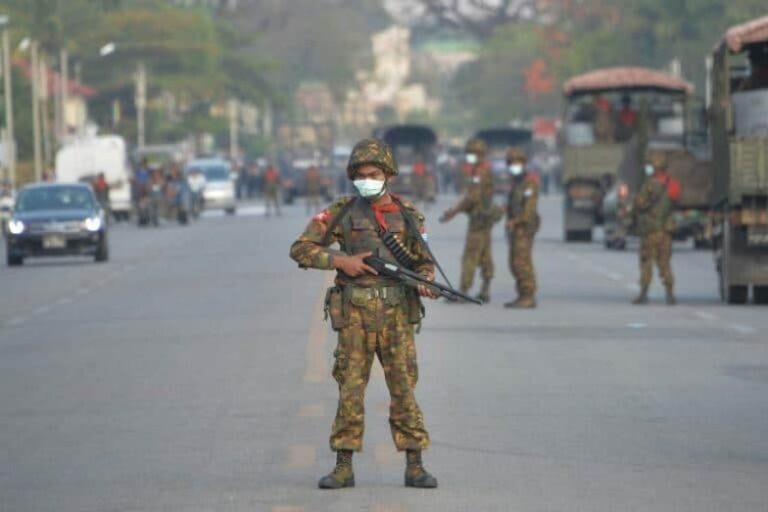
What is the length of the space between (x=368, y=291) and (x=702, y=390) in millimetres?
5834

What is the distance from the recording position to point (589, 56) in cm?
12194

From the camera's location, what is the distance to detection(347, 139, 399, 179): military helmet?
37.9 feet

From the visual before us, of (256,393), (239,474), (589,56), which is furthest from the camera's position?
(589,56)

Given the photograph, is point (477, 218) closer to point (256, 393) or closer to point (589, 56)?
Answer: point (256, 393)

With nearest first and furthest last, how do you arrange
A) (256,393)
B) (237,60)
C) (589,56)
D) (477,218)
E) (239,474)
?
(239,474), (256,393), (477,218), (589,56), (237,60)

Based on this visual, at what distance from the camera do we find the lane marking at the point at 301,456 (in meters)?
12.9

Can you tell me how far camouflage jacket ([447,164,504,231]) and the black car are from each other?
15021 mm

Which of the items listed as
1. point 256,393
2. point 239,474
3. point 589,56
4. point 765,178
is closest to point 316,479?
point 239,474

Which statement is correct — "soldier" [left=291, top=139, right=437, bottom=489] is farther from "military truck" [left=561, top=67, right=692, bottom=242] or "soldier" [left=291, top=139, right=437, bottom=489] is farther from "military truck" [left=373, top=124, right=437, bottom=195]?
"military truck" [left=373, top=124, right=437, bottom=195]

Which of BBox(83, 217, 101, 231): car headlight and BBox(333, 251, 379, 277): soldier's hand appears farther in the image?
BBox(83, 217, 101, 231): car headlight

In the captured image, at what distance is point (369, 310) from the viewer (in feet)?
38.7

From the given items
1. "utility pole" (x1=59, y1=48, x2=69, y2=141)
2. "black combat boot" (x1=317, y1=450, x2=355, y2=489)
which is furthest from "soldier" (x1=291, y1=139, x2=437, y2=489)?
"utility pole" (x1=59, y1=48, x2=69, y2=141)

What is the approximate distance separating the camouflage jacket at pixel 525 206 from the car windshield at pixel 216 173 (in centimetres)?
4948

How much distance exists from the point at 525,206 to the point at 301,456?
44.8 feet
